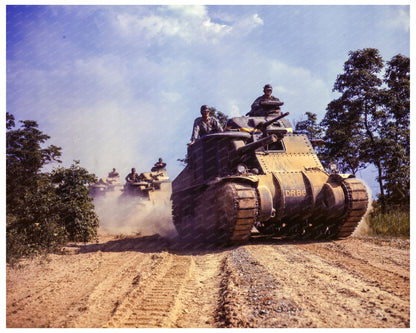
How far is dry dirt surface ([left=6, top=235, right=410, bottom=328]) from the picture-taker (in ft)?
9.69

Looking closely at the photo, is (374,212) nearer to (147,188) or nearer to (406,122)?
(406,122)

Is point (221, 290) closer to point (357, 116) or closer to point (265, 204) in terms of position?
point (265, 204)

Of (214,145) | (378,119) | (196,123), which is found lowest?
(214,145)

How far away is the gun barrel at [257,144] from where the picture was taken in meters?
8.10

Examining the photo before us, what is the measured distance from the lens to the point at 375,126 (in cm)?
1272

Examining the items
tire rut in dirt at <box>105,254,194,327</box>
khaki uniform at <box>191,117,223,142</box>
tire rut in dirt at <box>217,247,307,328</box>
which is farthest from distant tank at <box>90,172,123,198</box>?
tire rut in dirt at <box>217,247,307,328</box>

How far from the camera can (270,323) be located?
281cm

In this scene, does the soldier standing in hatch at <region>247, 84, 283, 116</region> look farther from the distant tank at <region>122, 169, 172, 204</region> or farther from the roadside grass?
the distant tank at <region>122, 169, 172, 204</region>

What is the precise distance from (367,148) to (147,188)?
11.6 m

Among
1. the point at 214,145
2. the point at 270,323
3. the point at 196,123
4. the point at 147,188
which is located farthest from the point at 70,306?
the point at 147,188

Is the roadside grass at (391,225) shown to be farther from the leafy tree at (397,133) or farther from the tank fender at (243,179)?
the tank fender at (243,179)

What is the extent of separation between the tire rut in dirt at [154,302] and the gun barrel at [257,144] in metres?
4.02

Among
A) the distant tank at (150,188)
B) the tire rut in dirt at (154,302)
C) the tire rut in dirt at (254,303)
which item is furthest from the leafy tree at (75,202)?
the distant tank at (150,188)

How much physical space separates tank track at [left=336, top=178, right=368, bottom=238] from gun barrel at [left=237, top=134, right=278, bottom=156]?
1.95 meters
